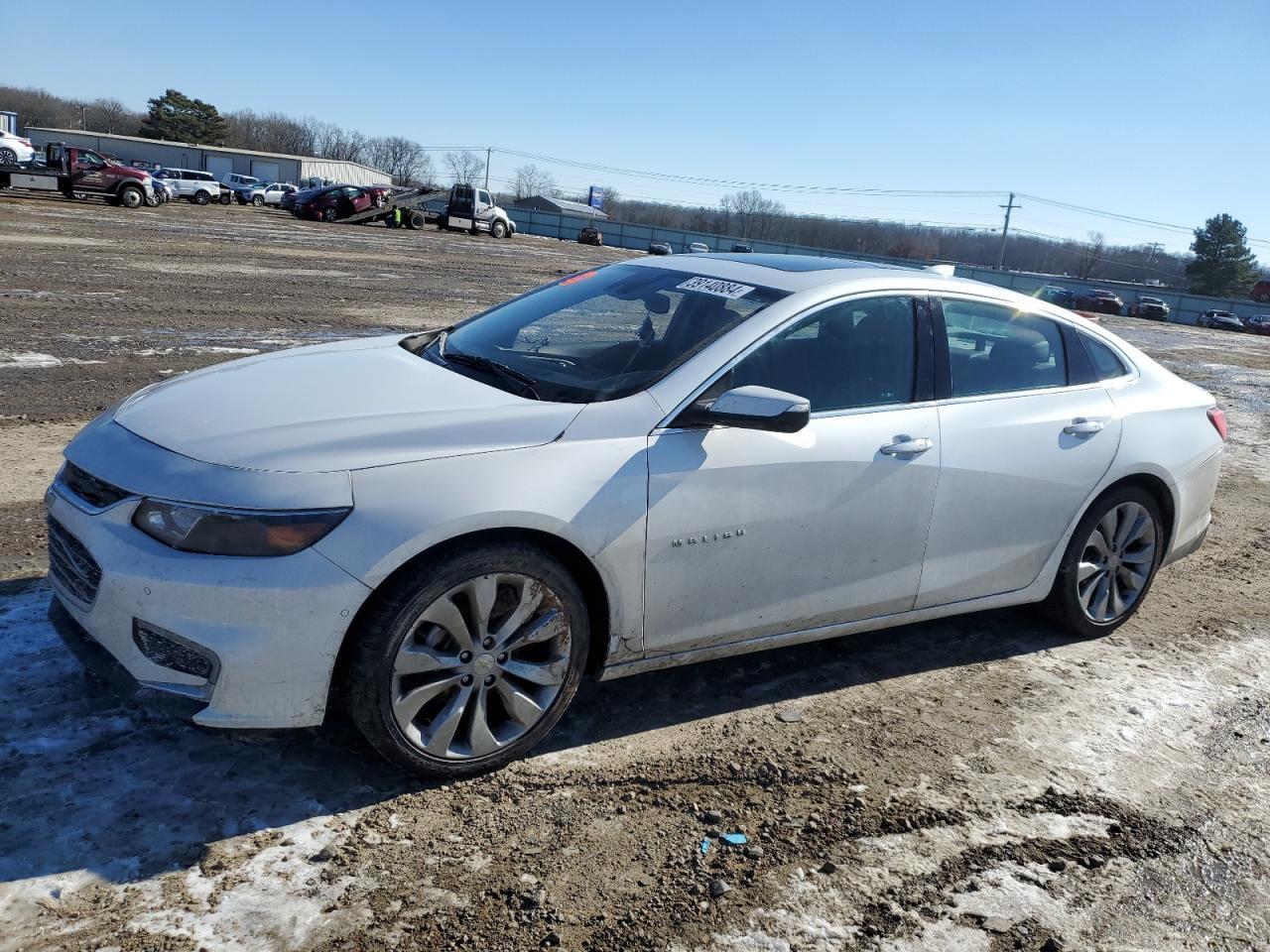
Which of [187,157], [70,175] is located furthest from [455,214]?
[187,157]

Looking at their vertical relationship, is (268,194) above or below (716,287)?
above

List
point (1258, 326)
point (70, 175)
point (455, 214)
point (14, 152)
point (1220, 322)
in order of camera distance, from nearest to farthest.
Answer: point (70, 175) → point (14, 152) → point (455, 214) → point (1220, 322) → point (1258, 326)

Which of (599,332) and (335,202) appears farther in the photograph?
(335,202)

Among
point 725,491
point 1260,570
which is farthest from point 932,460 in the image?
point 1260,570

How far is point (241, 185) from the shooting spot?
60438 millimetres

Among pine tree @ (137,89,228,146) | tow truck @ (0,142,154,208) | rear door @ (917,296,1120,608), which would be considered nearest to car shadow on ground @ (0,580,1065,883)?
rear door @ (917,296,1120,608)

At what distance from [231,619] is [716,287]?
232 centimetres

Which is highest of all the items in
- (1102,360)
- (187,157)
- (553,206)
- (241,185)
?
(553,206)

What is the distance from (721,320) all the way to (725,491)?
0.75 m

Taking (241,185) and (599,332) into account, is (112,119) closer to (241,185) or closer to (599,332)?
(241,185)

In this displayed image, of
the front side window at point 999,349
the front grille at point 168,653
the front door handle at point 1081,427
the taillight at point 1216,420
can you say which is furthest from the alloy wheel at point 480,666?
the taillight at point 1216,420

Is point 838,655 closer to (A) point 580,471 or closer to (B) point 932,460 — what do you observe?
(B) point 932,460

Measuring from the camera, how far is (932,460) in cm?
406

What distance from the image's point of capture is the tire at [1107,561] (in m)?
4.75
